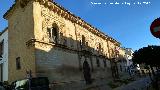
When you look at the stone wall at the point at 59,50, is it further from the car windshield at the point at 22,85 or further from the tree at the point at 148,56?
the tree at the point at 148,56

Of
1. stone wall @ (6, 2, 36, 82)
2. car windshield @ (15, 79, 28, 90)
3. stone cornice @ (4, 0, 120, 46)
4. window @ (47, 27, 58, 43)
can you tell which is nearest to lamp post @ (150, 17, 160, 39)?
car windshield @ (15, 79, 28, 90)

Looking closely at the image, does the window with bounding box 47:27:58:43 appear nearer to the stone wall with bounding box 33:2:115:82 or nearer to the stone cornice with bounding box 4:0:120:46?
the stone wall with bounding box 33:2:115:82

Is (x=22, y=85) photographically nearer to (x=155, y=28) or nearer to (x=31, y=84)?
(x=31, y=84)

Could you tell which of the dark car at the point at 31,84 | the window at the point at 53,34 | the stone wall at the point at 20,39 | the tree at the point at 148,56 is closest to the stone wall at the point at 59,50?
the window at the point at 53,34

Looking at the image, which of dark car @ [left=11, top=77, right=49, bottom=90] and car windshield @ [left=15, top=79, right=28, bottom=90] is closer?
dark car @ [left=11, top=77, right=49, bottom=90]

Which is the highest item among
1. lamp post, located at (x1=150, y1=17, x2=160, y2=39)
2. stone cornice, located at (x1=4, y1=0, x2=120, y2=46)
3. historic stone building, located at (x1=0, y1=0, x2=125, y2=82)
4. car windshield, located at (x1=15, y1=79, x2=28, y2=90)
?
stone cornice, located at (x1=4, y1=0, x2=120, y2=46)

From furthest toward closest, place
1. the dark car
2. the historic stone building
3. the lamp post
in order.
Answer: the historic stone building → the dark car → the lamp post

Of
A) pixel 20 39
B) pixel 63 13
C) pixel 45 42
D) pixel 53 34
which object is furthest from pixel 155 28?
pixel 63 13

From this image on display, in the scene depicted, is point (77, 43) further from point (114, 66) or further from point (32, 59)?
point (114, 66)

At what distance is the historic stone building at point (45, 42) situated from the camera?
18.2m

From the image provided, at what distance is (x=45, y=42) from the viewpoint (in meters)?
18.8

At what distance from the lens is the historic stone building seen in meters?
18.2

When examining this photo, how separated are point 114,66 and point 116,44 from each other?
841 cm

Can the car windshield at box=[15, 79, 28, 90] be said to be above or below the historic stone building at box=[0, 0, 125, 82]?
below
